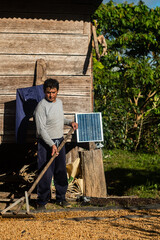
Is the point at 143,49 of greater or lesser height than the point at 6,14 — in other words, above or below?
above

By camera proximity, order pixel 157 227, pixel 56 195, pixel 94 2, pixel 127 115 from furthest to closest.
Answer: pixel 127 115 → pixel 94 2 → pixel 56 195 → pixel 157 227

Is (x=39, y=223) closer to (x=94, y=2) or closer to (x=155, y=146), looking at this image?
(x=94, y=2)

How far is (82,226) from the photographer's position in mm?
4621

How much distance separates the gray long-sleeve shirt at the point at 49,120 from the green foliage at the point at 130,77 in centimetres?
453

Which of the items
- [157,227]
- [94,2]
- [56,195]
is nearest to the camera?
[157,227]

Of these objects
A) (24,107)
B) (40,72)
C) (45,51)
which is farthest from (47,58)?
(24,107)

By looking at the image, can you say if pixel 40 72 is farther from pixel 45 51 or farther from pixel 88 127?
pixel 88 127

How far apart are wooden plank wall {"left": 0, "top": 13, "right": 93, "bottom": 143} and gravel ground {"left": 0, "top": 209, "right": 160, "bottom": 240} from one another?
201 cm

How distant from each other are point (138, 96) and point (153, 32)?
215cm

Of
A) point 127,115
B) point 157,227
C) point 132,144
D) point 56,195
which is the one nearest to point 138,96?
point 127,115

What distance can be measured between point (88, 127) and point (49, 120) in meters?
1.05

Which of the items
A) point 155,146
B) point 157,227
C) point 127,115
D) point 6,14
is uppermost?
point 6,14

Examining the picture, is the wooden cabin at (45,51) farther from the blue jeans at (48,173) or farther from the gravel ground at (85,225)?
the gravel ground at (85,225)

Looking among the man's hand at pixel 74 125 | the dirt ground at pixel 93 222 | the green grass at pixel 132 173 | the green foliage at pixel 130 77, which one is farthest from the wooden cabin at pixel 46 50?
the green foliage at pixel 130 77
